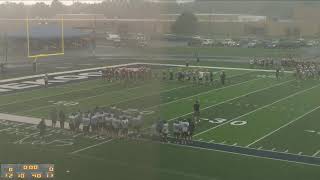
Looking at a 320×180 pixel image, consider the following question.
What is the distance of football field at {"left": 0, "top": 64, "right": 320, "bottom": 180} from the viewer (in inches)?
387

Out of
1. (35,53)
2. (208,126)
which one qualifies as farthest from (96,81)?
(208,126)

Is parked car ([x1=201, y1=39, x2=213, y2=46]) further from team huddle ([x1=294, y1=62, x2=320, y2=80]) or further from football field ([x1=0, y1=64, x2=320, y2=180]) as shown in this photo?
football field ([x1=0, y1=64, x2=320, y2=180])

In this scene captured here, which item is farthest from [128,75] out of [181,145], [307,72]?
[181,145]

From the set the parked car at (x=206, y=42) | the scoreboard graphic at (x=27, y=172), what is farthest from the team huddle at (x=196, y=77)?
the parked car at (x=206, y=42)

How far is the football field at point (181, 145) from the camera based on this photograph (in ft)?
32.2

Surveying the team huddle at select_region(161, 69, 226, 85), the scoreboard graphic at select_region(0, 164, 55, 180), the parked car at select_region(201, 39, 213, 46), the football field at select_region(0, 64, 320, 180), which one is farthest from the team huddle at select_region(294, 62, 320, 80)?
the scoreboard graphic at select_region(0, 164, 55, 180)

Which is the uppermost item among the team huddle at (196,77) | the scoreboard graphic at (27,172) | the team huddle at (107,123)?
the scoreboard graphic at (27,172)

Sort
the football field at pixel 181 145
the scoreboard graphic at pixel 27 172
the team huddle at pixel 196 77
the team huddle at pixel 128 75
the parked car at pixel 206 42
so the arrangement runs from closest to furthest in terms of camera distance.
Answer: the scoreboard graphic at pixel 27 172 < the football field at pixel 181 145 < the team huddle at pixel 196 77 < the team huddle at pixel 128 75 < the parked car at pixel 206 42

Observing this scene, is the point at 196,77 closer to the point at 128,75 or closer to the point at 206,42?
the point at 128,75

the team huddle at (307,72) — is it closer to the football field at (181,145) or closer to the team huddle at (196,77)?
the football field at (181,145)

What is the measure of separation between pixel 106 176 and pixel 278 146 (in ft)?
13.6

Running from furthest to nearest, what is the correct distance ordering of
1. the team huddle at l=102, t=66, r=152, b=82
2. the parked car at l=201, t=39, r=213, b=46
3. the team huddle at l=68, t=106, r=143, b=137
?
1. the parked car at l=201, t=39, r=213, b=46
2. the team huddle at l=102, t=66, r=152, b=82
3. the team huddle at l=68, t=106, r=143, b=137

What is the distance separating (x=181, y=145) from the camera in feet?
38.3

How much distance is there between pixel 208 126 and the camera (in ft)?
44.6
